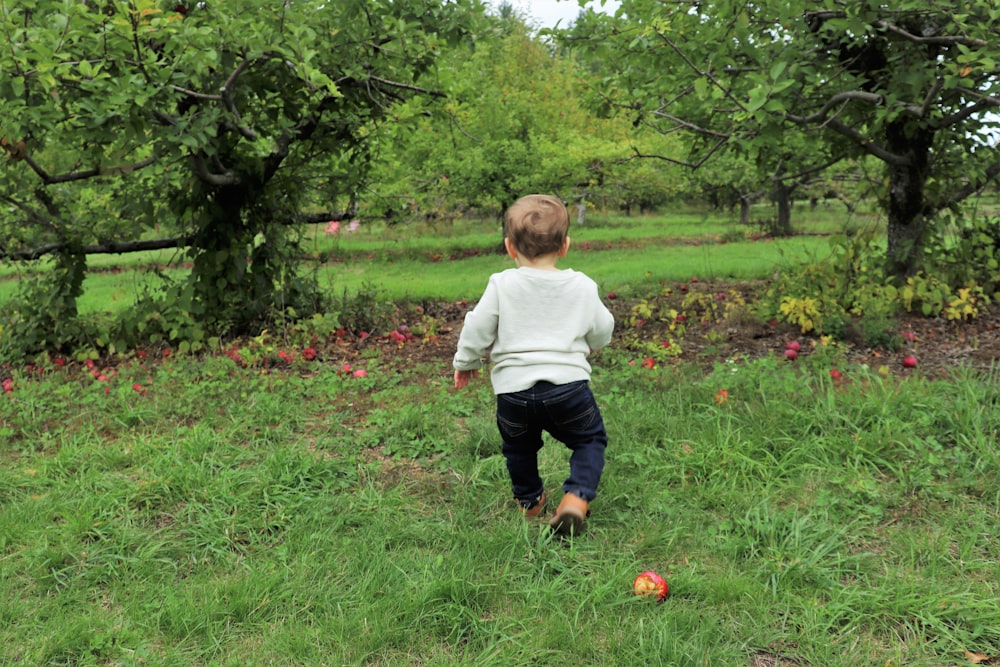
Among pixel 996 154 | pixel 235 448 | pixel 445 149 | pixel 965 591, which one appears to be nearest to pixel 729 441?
pixel 965 591

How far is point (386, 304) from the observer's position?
7.58m

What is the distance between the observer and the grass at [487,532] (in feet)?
7.56

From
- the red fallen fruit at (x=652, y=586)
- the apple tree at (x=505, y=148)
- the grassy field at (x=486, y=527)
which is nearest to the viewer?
the grassy field at (x=486, y=527)

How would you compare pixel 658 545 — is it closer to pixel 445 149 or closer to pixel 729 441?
pixel 729 441

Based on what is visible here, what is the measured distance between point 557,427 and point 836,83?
4.73m

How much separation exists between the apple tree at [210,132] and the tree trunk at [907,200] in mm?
3941

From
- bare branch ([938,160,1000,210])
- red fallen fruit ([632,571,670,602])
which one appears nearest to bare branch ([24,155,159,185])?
red fallen fruit ([632,571,670,602])

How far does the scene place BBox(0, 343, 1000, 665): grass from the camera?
7.56ft

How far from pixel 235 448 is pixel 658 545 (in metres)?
2.22

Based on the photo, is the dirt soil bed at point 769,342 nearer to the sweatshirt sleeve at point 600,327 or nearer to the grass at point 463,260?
the grass at point 463,260

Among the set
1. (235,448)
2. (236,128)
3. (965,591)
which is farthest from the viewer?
(236,128)

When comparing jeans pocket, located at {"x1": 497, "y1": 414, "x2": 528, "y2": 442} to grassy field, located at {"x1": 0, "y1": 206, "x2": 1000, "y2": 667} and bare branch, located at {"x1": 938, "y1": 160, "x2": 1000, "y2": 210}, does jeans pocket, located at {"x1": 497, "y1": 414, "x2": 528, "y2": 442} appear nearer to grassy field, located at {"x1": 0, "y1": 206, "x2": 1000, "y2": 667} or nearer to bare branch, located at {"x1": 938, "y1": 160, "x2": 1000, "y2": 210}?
grassy field, located at {"x1": 0, "y1": 206, "x2": 1000, "y2": 667}

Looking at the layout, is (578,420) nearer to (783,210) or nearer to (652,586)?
(652,586)

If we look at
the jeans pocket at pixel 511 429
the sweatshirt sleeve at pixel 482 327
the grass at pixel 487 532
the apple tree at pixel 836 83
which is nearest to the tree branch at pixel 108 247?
the grass at pixel 487 532
